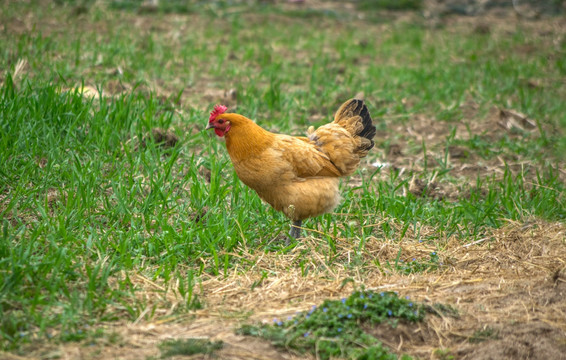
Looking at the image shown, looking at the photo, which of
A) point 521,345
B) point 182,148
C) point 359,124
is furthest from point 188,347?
point 182,148

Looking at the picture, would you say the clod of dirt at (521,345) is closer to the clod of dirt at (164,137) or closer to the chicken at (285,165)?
the chicken at (285,165)

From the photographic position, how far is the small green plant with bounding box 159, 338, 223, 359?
3047 millimetres

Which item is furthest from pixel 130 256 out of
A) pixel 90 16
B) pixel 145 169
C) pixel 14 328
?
pixel 90 16

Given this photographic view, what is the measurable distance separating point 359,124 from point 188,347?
110 inches

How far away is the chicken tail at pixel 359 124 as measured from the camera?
17.0ft

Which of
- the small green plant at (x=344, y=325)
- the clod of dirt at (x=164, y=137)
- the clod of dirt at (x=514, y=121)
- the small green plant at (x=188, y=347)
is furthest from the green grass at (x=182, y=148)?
the small green plant at (x=344, y=325)

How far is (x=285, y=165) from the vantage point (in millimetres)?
4551

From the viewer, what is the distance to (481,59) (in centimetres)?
963

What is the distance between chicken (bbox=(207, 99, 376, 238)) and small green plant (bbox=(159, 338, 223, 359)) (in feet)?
5.29

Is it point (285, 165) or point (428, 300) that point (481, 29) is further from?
point (428, 300)

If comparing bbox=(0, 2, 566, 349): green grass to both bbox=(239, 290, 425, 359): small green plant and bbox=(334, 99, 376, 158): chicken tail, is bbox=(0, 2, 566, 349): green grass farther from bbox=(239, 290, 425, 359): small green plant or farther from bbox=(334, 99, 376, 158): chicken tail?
bbox=(239, 290, 425, 359): small green plant

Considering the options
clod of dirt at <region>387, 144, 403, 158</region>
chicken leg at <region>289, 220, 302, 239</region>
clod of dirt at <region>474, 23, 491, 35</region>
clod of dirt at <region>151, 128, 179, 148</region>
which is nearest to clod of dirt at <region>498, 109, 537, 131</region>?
clod of dirt at <region>387, 144, 403, 158</region>

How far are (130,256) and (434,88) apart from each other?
5.53m

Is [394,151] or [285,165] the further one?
[394,151]
